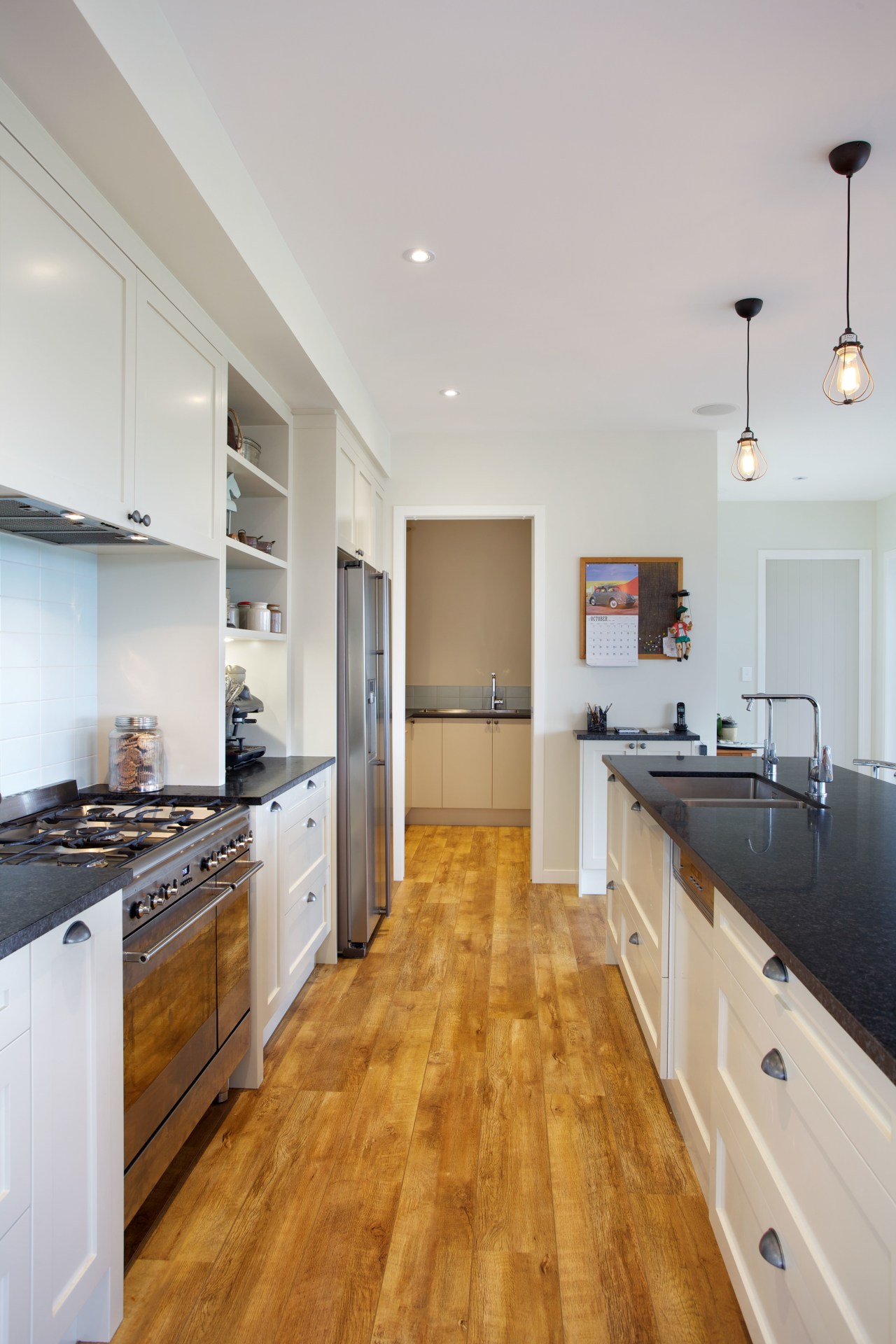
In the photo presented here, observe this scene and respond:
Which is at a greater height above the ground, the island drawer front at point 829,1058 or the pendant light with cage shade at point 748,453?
the pendant light with cage shade at point 748,453

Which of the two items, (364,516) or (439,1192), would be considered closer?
(439,1192)

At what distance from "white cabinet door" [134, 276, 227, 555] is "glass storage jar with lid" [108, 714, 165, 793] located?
593 millimetres

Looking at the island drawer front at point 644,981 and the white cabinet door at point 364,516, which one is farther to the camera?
the white cabinet door at point 364,516

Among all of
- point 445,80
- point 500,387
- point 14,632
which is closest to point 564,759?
point 500,387

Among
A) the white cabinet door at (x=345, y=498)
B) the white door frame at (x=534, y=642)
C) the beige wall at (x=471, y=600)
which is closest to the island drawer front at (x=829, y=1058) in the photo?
the white cabinet door at (x=345, y=498)

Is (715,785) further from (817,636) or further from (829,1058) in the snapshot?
(817,636)

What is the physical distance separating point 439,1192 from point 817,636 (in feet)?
18.8

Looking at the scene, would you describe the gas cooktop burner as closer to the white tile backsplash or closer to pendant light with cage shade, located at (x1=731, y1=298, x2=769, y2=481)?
the white tile backsplash

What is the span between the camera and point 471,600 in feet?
21.6

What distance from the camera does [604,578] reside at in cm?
455

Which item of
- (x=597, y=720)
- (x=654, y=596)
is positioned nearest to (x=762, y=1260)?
(x=597, y=720)

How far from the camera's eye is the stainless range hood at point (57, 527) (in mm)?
1672

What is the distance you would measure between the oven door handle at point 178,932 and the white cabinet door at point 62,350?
94cm

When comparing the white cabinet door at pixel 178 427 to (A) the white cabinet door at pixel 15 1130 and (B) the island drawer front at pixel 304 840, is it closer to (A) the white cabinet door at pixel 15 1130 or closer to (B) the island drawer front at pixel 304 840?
(B) the island drawer front at pixel 304 840
